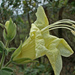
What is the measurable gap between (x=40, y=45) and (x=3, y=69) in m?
0.19

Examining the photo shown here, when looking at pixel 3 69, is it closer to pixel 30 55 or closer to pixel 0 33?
pixel 30 55

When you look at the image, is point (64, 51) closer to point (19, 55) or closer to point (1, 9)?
point (19, 55)

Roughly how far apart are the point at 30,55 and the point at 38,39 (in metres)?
0.10

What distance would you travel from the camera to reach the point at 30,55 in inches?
23.2

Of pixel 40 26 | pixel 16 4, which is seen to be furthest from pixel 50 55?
pixel 16 4

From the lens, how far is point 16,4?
1962 mm

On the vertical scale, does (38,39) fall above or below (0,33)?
above

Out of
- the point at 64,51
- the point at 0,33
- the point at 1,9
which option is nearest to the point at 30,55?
the point at 64,51

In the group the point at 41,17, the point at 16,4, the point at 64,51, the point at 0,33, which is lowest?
the point at 0,33

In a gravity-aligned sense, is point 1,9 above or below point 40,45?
below

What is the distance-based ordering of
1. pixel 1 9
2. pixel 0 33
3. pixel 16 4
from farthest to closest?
1. pixel 0 33
2. pixel 16 4
3. pixel 1 9

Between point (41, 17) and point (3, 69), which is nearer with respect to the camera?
point (3, 69)

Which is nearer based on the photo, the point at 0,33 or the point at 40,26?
the point at 40,26

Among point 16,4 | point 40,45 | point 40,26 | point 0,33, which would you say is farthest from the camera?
point 0,33
